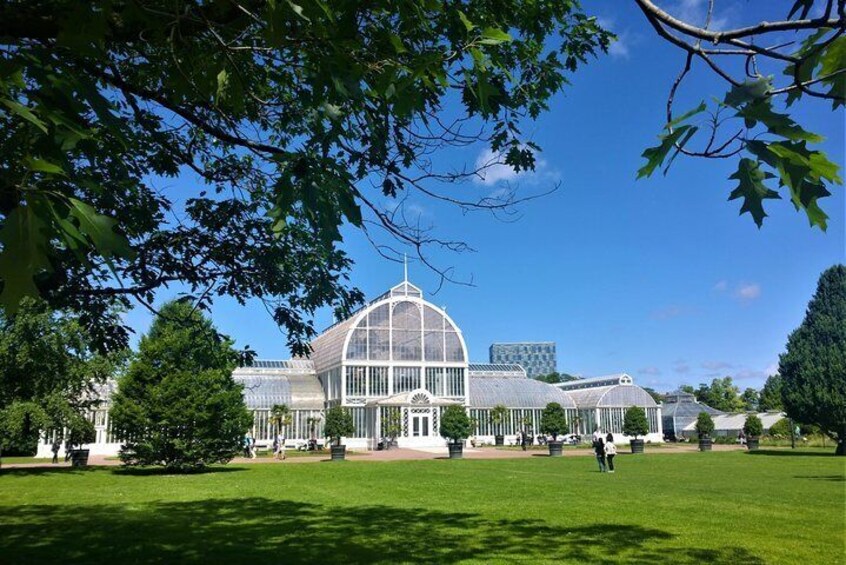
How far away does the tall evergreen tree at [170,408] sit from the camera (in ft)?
79.5

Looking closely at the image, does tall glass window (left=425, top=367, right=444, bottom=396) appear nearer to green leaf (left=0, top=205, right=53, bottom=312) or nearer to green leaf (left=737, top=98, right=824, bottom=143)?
green leaf (left=0, top=205, right=53, bottom=312)

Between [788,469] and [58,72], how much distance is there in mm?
24318

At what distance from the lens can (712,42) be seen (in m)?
2.41

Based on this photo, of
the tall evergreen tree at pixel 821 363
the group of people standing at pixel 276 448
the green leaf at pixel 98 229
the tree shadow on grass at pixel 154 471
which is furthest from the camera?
the group of people standing at pixel 276 448

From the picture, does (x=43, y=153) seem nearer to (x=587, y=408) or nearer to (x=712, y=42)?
(x=712, y=42)

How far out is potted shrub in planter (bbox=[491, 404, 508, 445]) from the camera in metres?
52.9

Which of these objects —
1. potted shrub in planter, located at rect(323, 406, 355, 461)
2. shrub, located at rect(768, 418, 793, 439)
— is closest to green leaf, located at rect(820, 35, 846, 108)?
potted shrub in planter, located at rect(323, 406, 355, 461)

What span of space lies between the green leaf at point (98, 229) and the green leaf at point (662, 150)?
77.1 inches

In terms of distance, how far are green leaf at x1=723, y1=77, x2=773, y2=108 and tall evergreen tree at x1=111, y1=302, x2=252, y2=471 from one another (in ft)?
76.8

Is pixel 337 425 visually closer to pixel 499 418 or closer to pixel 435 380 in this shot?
pixel 435 380

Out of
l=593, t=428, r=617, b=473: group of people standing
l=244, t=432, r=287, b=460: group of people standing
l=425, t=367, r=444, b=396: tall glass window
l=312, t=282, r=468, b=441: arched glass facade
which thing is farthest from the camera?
l=425, t=367, r=444, b=396: tall glass window

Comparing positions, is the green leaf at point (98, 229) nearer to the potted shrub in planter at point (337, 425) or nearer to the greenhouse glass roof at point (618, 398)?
the potted shrub in planter at point (337, 425)

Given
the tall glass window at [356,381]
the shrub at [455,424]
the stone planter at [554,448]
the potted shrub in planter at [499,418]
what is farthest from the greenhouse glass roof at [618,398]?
the stone planter at [554,448]

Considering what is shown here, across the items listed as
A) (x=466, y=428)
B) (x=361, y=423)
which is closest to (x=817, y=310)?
(x=466, y=428)
